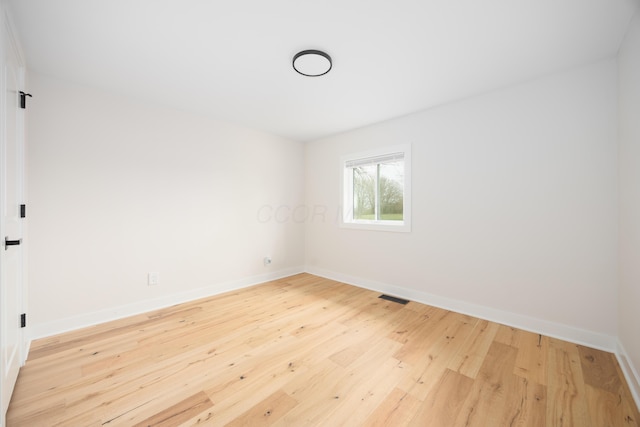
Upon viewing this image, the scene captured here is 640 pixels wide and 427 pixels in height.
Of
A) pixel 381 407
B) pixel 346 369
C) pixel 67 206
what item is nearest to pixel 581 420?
pixel 381 407

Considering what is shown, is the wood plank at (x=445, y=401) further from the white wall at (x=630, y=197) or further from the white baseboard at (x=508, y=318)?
the white baseboard at (x=508, y=318)

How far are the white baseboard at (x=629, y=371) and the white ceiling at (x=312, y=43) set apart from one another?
2261mm

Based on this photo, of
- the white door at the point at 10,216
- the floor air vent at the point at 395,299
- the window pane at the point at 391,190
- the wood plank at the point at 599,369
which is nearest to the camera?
the white door at the point at 10,216

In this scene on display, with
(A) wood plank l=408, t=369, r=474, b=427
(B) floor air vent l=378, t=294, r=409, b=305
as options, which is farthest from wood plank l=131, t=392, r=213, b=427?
(B) floor air vent l=378, t=294, r=409, b=305

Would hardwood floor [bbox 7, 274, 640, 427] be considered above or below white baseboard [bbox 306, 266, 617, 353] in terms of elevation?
below

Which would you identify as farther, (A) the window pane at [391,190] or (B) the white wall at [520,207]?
(A) the window pane at [391,190]

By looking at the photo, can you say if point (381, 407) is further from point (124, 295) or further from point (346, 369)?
point (124, 295)

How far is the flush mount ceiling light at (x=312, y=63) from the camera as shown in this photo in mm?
1986

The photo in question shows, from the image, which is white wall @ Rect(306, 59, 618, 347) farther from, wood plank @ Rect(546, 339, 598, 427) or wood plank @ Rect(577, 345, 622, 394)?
wood plank @ Rect(546, 339, 598, 427)

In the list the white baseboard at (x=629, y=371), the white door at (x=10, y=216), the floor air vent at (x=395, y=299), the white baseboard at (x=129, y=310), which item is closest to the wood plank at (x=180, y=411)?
the white door at (x=10, y=216)

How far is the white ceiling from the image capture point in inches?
61.9

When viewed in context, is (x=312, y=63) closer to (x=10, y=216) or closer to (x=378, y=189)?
(x=378, y=189)

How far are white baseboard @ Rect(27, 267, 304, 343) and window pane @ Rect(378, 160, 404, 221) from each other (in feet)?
7.07

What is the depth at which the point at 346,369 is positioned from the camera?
72.4 inches
